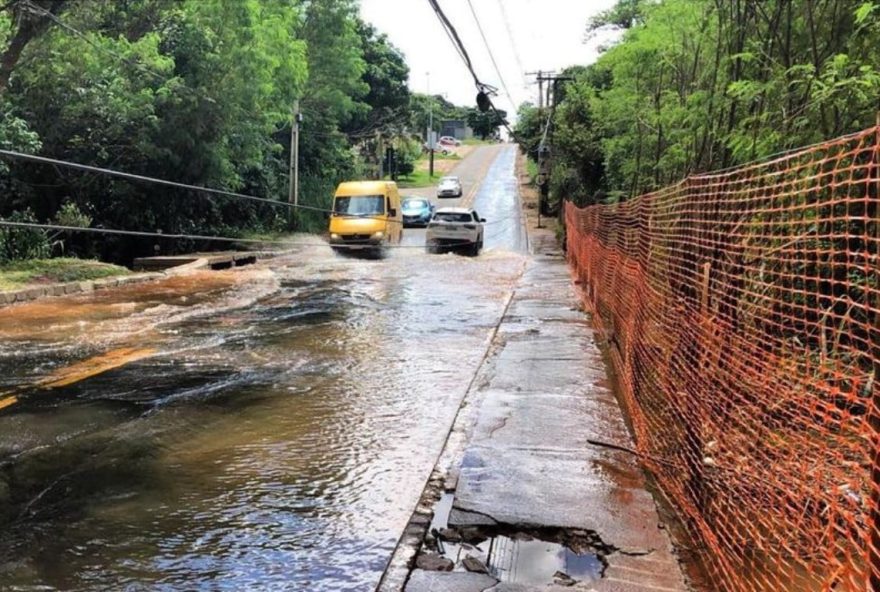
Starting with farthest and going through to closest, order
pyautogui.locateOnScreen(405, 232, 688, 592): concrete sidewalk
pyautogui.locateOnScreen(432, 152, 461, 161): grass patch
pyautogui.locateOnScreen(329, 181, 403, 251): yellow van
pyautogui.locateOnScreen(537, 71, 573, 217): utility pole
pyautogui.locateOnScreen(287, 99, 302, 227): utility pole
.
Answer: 1. pyautogui.locateOnScreen(432, 152, 461, 161): grass patch
2. pyautogui.locateOnScreen(537, 71, 573, 217): utility pole
3. pyautogui.locateOnScreen(287, 99, 302, 227): utility pole
4. pyautogui.locateOnScreen(329, 181, 403, 251): yellow van
5. pyautogui.locateOnScreen(405, 232, 688, 592): concrete sidewalk

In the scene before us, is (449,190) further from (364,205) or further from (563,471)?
(563,471)

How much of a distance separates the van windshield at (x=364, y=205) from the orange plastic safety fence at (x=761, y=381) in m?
18.1

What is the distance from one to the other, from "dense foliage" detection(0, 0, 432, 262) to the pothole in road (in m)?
15.2

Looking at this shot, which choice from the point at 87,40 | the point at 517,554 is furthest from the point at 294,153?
the point at 517,554

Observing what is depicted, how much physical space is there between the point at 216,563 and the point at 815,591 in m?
3.09

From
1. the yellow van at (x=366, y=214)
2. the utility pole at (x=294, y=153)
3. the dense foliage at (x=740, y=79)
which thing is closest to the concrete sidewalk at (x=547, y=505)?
the dense foliage at (x=740, y=79)

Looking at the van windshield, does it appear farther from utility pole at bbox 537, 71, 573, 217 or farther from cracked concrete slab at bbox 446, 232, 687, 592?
cracked concrete slab at bbox 446, 232, 687, 592

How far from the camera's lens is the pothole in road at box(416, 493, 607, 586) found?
359cm

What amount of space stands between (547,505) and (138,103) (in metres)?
19.3

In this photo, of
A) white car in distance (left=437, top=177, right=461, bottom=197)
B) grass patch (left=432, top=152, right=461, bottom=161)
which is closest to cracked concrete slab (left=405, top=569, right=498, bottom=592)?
white car in distance (left=437, top=177, right=461, bottom=197)

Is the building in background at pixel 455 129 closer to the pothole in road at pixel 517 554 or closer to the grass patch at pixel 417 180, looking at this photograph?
the grass patch at pixel 417 180

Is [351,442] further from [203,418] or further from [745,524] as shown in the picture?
[745,524]

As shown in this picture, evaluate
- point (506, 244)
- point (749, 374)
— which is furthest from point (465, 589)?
point (506, 244)

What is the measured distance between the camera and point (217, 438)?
564 centimetres
